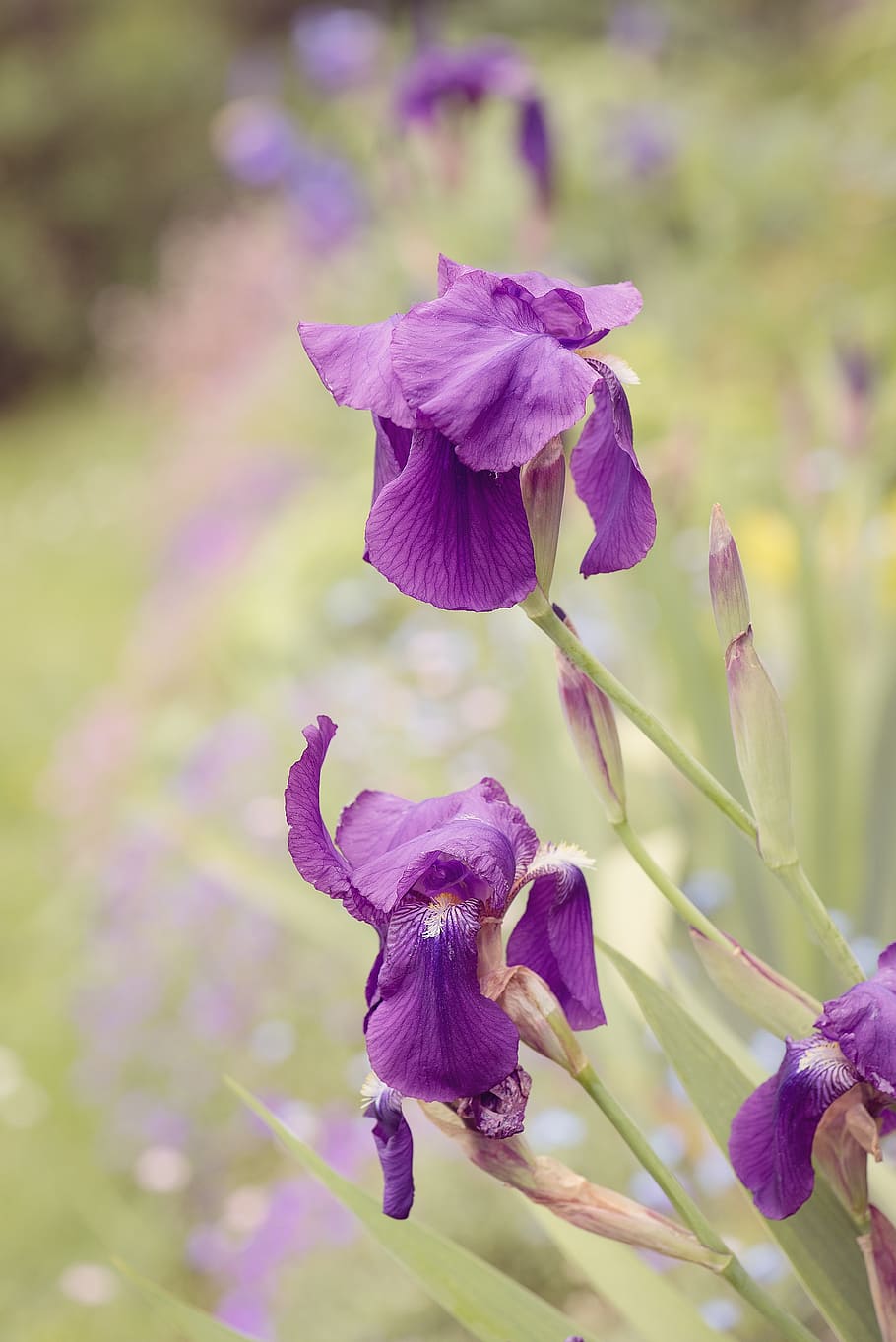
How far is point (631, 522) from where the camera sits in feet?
2.10

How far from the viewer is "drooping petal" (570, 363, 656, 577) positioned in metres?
0.64

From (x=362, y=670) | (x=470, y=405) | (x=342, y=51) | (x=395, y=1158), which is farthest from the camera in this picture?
(x=342, y=51)

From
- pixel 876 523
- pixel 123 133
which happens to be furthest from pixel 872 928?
pixel 123 133

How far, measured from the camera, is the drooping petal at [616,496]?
637 millimetres

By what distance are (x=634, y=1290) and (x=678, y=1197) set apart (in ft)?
0.66

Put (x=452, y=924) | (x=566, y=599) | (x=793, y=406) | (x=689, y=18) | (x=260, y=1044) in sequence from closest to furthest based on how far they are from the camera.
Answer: (x=452, y=924)
(x=260, y=1044)
(x=793, y=406)
(x=566, y=599)
(x=689, y=18)

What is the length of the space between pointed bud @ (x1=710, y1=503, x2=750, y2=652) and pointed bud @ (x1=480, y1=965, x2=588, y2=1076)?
0.67 feet

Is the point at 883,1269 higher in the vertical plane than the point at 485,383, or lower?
lower

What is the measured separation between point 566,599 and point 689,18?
8.61 m

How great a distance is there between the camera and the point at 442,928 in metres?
0.62

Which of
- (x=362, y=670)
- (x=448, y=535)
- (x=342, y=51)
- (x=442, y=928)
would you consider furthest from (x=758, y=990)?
(x=342, y=51)

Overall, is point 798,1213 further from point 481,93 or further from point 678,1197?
point 481,93

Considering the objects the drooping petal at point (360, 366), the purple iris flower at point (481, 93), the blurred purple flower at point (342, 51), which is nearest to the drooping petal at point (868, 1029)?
the drooping petal at point (360, 366)

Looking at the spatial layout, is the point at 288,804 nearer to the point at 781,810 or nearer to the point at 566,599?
the point at 781,810
